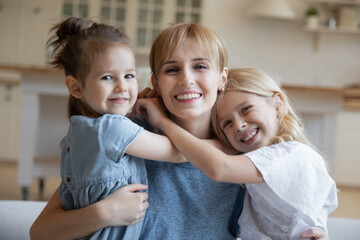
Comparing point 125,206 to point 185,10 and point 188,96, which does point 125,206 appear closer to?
point 188,96

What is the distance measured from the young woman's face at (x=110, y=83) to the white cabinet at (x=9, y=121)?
4477 millimetres

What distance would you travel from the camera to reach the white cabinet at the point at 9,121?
17.3ft

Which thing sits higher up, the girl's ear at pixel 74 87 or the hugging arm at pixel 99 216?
the girl's ear at pixel 74 87

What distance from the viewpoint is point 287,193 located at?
1108 mm

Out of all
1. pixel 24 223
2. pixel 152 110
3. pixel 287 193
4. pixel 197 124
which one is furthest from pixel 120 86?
pixel 24 223

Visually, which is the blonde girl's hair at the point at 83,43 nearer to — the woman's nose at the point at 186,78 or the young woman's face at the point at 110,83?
the young woman's face at the point at 110,83

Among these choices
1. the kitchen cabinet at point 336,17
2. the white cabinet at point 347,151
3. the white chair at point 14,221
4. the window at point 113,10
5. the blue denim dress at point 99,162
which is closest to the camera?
the blue denim dress at point 99,162

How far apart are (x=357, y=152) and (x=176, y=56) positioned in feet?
14.6

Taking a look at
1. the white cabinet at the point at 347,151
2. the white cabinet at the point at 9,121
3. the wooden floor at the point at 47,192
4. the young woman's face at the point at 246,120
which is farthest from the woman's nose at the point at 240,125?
the white cabinet at the point at 9,121

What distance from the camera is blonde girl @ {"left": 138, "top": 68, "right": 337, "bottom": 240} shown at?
1.09 metres

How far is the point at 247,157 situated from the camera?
1105 millimetres

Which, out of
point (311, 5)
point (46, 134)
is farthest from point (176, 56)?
point (311, 5)

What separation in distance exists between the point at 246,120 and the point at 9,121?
4.59 meters

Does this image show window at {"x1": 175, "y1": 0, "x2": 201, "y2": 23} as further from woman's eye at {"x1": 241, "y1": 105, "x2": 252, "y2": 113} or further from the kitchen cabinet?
woman's eye at {"x1": 241, "y1": 105, "x2": 252, "y2": 113}
